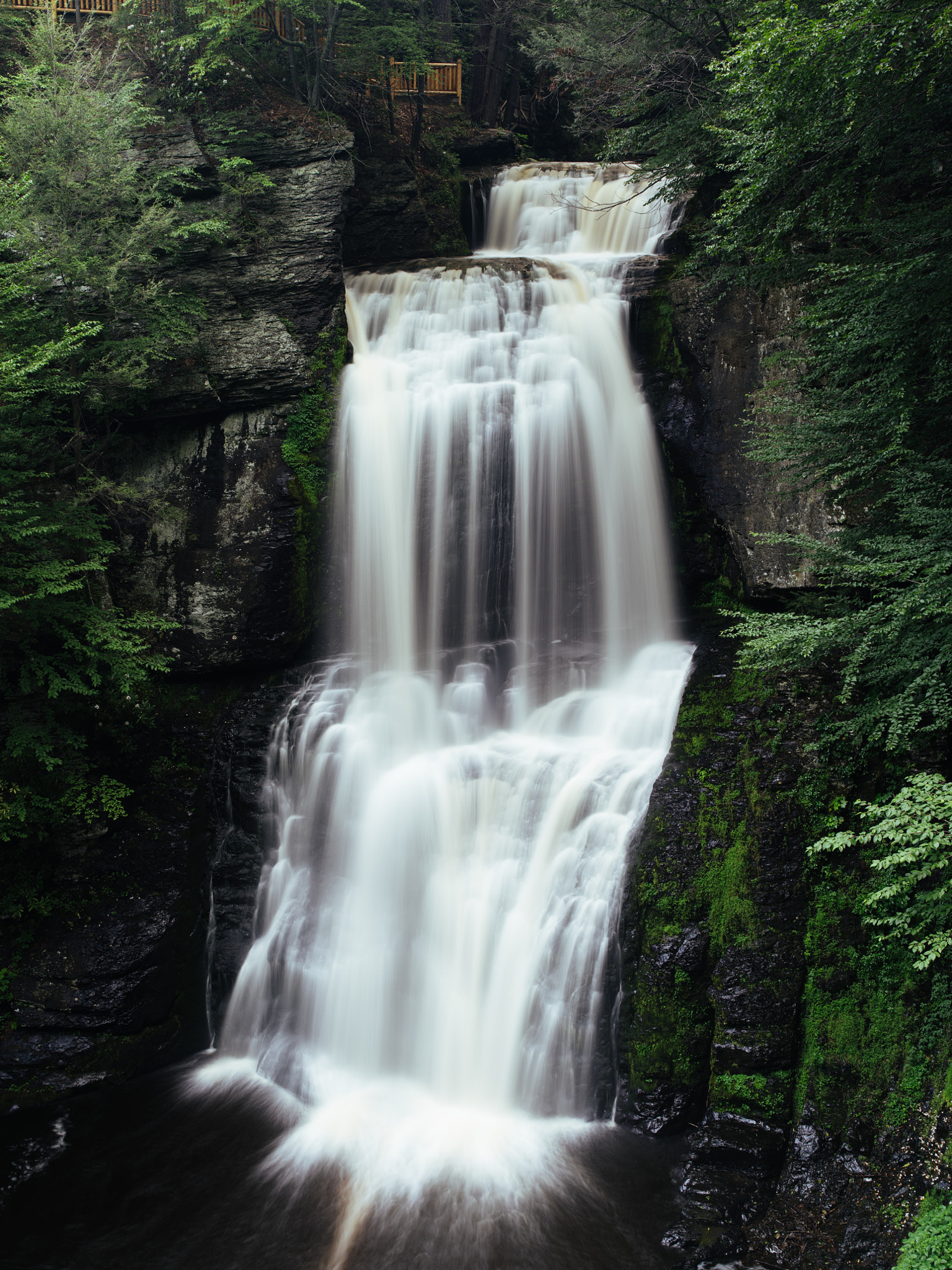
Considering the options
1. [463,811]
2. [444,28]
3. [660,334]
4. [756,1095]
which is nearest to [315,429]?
[660,334]

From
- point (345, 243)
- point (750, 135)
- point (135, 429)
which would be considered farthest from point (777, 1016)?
point (345, 243)

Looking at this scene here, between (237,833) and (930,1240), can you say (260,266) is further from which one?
(930,1240)

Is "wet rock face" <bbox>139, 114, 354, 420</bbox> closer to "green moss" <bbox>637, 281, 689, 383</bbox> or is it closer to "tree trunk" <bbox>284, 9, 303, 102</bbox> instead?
"tree trunk" <bbox>284, 9, 303, 102</bbox>

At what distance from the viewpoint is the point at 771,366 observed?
30.7 ft

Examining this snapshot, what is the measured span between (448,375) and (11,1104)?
9635 millimetres

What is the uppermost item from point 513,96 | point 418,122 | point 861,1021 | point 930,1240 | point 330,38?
point 513,96

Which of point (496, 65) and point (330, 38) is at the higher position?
point (496, 65)

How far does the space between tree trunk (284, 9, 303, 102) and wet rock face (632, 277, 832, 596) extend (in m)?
8.73

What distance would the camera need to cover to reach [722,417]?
395 inches

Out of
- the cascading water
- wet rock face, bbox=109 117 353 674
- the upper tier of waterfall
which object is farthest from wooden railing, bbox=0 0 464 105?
wet rock face, bbox=109 117 353 674

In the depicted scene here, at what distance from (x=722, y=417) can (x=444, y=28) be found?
1502 centimetres

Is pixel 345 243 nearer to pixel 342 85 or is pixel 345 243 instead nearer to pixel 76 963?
pixel 342 85

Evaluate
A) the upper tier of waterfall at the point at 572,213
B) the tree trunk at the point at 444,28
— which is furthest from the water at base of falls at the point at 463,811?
the tree trunk at the point at 444,28

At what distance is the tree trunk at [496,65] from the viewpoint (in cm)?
1909
